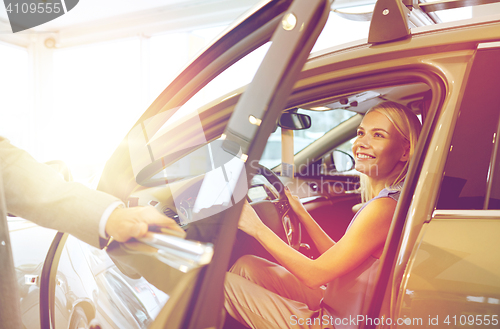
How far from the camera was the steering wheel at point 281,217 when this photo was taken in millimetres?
1803

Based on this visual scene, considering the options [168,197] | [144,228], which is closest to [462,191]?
[144,228]

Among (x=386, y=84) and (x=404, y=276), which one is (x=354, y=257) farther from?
(x=386, y=84)

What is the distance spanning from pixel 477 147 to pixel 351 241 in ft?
1.56

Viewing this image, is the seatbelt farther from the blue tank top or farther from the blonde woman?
the blue tank top

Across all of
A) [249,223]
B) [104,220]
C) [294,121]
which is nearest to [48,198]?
[104,220]

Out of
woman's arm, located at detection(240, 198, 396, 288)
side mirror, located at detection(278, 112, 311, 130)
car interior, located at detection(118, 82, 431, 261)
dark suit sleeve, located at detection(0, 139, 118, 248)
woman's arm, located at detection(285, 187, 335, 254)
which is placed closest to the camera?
dark suit sleeve, located at detection(0, 139, 118, 248)

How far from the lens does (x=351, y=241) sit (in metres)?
1.13

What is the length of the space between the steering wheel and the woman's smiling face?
0.60 metres

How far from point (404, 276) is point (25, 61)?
9664 mm

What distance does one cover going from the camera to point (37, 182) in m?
0.77

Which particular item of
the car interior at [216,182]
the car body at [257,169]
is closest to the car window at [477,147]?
the car body at [257,169]

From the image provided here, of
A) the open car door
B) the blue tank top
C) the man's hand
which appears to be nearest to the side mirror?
the blue tank top

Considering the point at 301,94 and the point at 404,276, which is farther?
the point at 301,94

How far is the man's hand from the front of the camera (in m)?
0.67
